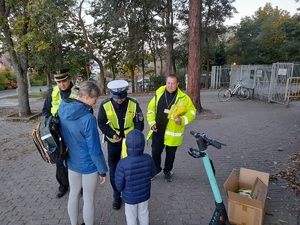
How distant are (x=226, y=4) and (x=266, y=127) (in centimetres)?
1517

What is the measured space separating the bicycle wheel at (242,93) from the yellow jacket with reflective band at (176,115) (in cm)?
1112

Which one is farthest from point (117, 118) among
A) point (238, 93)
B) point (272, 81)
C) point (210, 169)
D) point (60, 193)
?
point (238, 93)

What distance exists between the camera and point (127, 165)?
2.35 meters

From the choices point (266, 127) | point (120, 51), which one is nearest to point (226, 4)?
point (120, 51)

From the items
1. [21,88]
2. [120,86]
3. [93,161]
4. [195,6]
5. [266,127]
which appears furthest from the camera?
[21,88]

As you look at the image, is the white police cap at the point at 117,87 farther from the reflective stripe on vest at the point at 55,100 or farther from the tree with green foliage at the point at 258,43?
the tree with green foliage at the point at 258,43

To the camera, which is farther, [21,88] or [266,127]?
[21,88]

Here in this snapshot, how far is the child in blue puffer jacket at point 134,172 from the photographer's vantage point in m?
2.35

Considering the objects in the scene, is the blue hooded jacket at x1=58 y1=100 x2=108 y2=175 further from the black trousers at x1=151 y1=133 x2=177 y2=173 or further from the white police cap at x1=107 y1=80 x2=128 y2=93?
the black trousers at x1=151 y1=133 x2=177 y2=173

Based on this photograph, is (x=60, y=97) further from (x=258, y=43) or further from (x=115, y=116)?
(x=258, y=43)

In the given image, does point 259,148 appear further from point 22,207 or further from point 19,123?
point 19,123

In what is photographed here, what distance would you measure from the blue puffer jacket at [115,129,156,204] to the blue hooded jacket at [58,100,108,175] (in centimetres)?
23

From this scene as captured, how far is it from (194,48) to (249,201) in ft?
22.8

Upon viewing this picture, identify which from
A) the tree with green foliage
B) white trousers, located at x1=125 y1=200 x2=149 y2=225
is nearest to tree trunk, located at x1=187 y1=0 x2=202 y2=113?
white trousers, located at x1=125 y1=200 x2=149 y2=225
